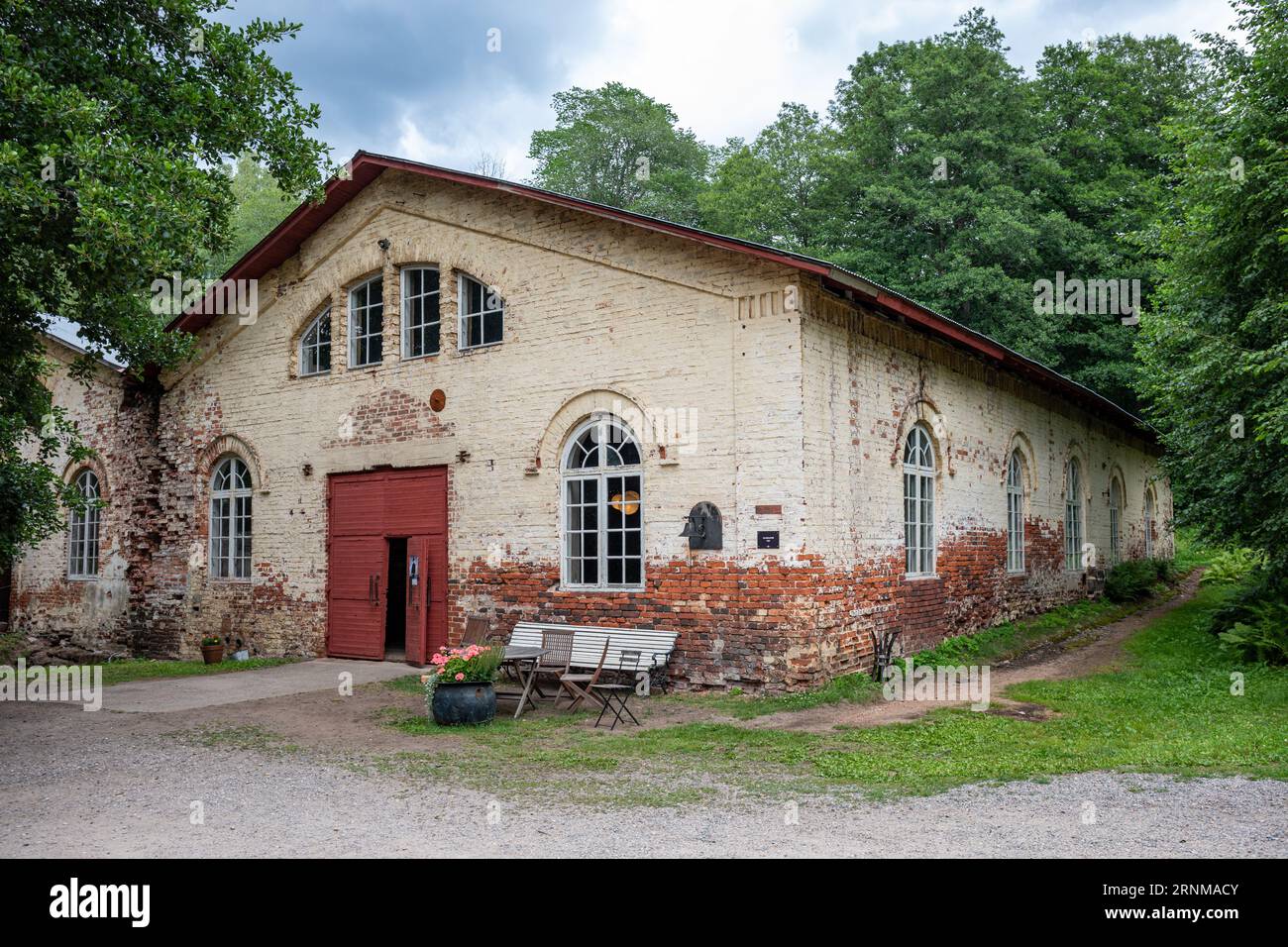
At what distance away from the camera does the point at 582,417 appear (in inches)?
475

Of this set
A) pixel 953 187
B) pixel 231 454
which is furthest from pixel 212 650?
pixel 953 187

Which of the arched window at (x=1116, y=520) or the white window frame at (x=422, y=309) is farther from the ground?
the white window frame at (x=422, y=309)

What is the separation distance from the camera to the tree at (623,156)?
34.3 metres

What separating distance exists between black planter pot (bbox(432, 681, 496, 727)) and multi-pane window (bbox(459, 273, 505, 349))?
5.30 metres

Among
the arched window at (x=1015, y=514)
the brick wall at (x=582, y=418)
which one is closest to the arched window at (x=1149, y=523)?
the brick wall at (x=582, y=418)

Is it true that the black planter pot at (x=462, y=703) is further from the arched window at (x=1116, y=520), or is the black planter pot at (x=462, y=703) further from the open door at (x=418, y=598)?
the arched window at (x=1116, y=520)

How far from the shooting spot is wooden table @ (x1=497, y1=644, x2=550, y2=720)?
32.1 feet

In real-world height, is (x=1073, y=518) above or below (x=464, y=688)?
above

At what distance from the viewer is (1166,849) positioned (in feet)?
16.8

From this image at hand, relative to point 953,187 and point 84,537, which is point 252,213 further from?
point 953,187

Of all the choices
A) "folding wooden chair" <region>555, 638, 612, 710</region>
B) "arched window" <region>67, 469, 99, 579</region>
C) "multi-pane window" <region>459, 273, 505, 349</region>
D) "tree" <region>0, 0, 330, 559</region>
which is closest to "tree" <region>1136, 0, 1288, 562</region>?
"folding wooden chair" <region>555, 638, 612, 710</region>

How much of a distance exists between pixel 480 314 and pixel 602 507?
3.49 metres

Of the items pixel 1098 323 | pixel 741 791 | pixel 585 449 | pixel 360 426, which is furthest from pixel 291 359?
pixel 1098 323

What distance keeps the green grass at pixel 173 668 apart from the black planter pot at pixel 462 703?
5835mm
